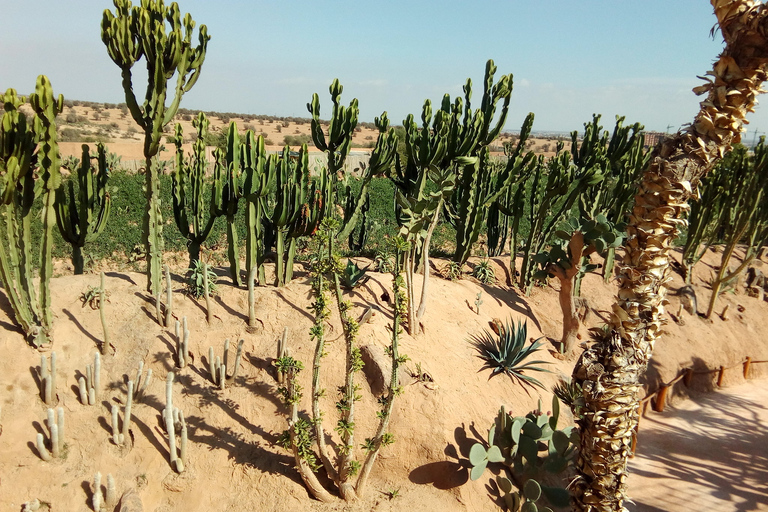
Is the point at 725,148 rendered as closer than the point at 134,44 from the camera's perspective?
Yes

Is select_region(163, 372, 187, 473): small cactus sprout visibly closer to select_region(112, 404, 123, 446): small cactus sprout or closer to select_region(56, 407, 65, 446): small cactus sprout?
select_region(112, 404, 123, 446): small cactus sprout

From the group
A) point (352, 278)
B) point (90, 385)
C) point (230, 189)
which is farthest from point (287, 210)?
point (90, 385)

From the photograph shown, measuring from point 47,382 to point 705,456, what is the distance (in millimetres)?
7780

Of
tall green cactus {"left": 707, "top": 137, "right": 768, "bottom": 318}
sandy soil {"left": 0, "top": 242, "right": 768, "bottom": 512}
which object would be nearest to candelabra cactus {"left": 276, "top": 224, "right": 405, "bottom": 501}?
sandy soil {"left": 0, "top": 242, "right": 768, "bottom": 512}

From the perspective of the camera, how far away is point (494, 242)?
37.4 feet

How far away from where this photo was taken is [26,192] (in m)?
5.47

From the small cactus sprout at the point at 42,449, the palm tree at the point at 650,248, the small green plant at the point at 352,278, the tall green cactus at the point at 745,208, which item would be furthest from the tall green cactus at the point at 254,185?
the tall green cactus at the point at 745,208

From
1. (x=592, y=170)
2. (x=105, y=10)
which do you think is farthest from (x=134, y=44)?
(x=592, y=170)

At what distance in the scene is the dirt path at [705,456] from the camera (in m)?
6.09

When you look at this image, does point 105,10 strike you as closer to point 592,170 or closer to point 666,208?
point 666,208

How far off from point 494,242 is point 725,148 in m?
8.44

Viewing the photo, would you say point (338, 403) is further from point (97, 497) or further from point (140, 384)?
point (140, 384)

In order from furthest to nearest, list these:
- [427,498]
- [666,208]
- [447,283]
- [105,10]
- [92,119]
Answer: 1. [92,119]
2. [447,283]
3. [105,10]
4. [427,498]
5. [666,208]

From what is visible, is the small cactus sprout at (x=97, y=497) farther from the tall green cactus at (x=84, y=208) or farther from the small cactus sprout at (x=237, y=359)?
the tall green cactus at (x=84, y=208)
